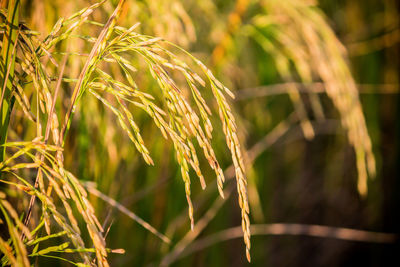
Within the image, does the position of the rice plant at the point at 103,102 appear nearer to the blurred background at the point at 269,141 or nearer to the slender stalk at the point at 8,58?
the slender stalk at the point at 8,58

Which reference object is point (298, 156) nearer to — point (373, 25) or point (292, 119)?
point (292, 119)

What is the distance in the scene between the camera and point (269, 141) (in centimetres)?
150

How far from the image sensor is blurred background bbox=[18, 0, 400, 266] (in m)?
0.89

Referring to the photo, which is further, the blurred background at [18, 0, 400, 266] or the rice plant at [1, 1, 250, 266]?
the blurred background at [18, 0, 400, 266]

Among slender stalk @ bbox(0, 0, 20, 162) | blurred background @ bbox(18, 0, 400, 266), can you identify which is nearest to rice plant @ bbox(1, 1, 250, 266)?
slender stalk @ bbox(0, 0, 20, 162)

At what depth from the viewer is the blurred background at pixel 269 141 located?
891mm

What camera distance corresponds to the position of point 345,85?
904 mm

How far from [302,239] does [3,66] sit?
178 cm

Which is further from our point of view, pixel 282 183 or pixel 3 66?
pixel 282 183

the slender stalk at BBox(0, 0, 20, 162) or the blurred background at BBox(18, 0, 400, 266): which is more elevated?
the slender stalk at BBox(0, 0, 20, 162)

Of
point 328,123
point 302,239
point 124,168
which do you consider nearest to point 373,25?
point 328,123

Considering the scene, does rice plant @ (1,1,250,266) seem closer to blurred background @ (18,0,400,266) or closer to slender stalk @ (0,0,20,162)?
slender stalk @ (0,0,20,162)

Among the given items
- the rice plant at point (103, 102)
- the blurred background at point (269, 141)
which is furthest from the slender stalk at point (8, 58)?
the blurred background at point (269, 141)

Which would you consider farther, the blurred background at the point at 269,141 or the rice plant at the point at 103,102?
the blurred background at the point at 269,141
